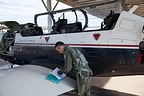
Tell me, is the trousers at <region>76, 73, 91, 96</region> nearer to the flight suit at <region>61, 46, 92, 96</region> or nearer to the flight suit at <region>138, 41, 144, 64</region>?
the flight suit at <region>61, 46, 92, 96</region>

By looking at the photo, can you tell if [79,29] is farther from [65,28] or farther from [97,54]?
[97,54]

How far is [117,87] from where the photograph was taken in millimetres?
4367

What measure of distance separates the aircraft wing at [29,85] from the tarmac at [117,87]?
1030 mm

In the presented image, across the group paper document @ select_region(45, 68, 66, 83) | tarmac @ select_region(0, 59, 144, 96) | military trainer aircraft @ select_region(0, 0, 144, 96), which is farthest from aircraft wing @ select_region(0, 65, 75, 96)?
tarmac @ select_region(0, 59, 144, 96)

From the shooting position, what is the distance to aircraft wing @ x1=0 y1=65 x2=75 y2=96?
2455 mm

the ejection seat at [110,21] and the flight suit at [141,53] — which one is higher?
the ejection seat at [110,21]

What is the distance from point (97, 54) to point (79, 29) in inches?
28.3

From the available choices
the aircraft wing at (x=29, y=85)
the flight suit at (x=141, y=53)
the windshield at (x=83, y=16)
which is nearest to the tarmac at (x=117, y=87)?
the aircraft wing at (x=29, y=85)

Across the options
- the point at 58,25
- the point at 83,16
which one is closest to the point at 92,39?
the point at 83,16

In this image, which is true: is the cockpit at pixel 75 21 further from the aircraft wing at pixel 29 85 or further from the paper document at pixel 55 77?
the aircraft wing at pixel 29 85

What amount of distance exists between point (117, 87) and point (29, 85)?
2.61m

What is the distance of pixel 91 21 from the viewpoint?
351cm

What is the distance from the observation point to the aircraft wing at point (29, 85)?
2455 millimetres

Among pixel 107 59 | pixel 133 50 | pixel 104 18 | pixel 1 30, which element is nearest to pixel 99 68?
pixel 107 59
